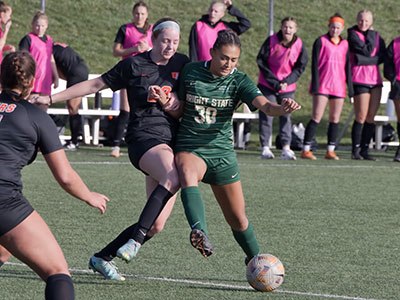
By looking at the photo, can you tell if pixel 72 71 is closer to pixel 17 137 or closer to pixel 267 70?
pixel 267 70

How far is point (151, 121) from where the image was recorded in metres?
6.37

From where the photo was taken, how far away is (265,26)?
28.0 meters

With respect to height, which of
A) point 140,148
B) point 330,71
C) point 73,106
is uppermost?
point 140,148

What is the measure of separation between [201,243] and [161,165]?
0.76 metres

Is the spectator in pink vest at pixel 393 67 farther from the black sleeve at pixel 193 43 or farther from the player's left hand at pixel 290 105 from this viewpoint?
the player's left hand at pixel 290 105

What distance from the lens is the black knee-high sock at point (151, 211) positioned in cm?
577

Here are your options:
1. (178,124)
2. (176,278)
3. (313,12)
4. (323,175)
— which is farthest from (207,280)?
(313,12)

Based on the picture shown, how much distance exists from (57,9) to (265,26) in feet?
20.2

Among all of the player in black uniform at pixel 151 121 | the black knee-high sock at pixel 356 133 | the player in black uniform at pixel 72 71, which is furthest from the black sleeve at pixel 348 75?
the player in black uniform at pixel 151 121

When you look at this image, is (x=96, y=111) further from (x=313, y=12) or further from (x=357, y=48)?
(x=313, y=12)

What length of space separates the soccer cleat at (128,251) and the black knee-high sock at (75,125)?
9.57 meters

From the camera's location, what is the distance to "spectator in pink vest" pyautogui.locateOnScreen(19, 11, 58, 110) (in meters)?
14.1

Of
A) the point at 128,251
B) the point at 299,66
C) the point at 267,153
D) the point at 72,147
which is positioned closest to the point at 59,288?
the point at 128,251

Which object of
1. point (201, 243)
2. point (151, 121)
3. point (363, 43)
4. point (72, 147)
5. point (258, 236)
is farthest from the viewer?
point (72, 147)
